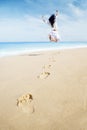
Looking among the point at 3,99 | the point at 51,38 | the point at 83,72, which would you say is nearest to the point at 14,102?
the point at 3,99

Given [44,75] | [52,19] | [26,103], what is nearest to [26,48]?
[52,19]

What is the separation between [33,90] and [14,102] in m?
0.44

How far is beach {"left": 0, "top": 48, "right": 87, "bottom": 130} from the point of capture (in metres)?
2.92

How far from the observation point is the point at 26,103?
11.2 feet

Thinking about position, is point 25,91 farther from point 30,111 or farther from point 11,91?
point 30,111

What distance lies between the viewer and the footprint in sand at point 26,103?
10.7 ft

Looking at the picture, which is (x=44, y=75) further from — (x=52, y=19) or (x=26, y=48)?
(x=26, y=48)

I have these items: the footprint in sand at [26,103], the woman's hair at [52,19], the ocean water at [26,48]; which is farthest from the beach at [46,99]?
the ocean water at [26,48]

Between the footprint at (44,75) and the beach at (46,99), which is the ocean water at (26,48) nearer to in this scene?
the footprint at (44,75)

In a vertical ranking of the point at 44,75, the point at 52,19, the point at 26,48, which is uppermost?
the point at 52,19

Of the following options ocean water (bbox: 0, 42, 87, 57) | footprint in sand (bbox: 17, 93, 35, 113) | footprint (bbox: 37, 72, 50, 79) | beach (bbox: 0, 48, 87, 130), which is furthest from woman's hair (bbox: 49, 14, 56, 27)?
ocean water (bbox: 0, 42, 87, 57)

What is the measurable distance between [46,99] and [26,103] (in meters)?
0.32

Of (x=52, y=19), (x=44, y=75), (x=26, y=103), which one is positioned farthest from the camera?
(x=52, y=19)

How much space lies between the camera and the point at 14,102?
353 centimetres
